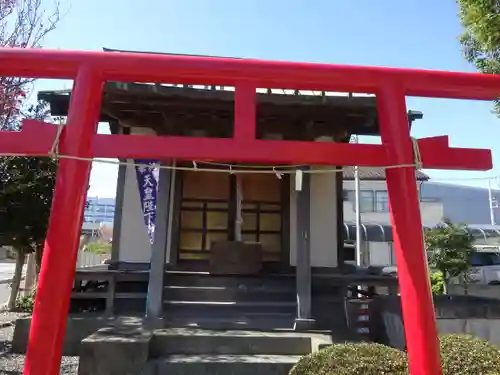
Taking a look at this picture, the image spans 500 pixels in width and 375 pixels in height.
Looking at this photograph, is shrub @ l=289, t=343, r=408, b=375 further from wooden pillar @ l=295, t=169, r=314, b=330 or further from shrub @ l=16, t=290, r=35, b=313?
shrub @ l=16, t=290, r=35, b=313

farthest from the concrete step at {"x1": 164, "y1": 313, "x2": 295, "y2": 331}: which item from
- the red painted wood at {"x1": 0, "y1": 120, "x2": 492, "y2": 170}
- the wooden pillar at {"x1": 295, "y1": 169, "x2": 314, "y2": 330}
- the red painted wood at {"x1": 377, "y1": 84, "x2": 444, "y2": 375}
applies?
the red painted wood at {"x1": 0, "y1": 120, "x2": 492, "y2": 170}

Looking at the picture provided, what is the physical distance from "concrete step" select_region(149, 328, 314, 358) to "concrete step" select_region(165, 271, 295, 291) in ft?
5.55

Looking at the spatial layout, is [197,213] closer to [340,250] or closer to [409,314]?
[340,250]

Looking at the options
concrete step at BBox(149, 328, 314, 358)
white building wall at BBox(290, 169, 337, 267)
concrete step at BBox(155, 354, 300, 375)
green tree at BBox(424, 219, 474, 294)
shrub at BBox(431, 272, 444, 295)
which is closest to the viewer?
concrete step at BBox(155, 354, 300, 375)

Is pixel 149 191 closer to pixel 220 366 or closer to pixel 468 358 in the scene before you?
pixel 220 366

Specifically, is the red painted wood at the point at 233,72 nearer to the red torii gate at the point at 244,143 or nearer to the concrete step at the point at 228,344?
the red torii gate at the point at 244,143

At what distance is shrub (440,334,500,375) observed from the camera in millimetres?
4070

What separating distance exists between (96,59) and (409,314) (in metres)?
3.01

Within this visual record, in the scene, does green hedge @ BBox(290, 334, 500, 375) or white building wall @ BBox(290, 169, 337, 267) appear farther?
white building wall @ BBox(290, 169, 337, 267)

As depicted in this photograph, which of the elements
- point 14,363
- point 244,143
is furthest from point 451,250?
point 244,143

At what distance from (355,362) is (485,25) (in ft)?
11.5

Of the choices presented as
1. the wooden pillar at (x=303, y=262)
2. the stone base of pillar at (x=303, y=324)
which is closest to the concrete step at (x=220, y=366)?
the stone base of pillar at (x=303, y=324)

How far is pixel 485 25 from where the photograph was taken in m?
4.25

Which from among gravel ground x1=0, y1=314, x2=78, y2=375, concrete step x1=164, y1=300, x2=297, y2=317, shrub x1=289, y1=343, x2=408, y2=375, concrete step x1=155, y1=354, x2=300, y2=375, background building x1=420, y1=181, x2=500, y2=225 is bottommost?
gravel ground x1=0, y1=314, x2=78, y2=375
